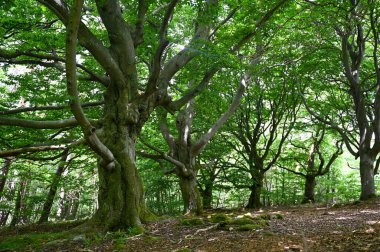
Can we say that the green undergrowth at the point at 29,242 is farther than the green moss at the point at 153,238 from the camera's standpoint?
Yes

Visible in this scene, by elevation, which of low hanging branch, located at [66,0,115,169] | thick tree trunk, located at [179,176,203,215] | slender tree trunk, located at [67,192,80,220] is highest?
low hanging branch, located at [66,0,115,169]

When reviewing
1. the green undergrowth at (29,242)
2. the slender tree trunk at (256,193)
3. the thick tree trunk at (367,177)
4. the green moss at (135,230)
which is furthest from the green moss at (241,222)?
the slender tree trunk at (256,193)

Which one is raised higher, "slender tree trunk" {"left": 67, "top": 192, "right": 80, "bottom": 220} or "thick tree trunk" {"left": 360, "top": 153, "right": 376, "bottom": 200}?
"thick tree trunk" {"left": 360, "top": 153, "right": 376, "bottom": 200}

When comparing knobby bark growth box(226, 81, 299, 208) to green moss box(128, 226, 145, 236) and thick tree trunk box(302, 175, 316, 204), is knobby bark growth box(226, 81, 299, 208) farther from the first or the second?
green moss box(128, 226, 145, 236)

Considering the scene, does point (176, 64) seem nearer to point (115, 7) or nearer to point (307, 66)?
point (115, 7)

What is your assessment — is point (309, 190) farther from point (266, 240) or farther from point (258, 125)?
point (266, 240)

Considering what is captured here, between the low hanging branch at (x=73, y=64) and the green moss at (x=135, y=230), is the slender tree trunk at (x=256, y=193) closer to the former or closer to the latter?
the green moss at (x=135, y=230)

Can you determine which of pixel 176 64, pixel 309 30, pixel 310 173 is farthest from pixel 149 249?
pixel 310 173

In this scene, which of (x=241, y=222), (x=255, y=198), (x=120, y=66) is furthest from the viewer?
(x=255, y=198)

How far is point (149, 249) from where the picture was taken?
5.36m

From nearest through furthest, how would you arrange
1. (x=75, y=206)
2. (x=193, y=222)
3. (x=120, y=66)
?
(x=193, y=222), (x=120, y=66), (x=75, y=206)

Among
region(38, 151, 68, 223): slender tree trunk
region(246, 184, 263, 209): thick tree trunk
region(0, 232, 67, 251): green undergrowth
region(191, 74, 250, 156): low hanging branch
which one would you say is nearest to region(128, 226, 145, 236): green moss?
region(0, 232, 67, 251): green undergrowth

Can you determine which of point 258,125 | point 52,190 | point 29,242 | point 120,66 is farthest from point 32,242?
point 258,125

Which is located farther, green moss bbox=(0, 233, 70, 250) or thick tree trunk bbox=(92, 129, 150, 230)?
thick tree trunk bbox=(92, 129, 150, 230)
